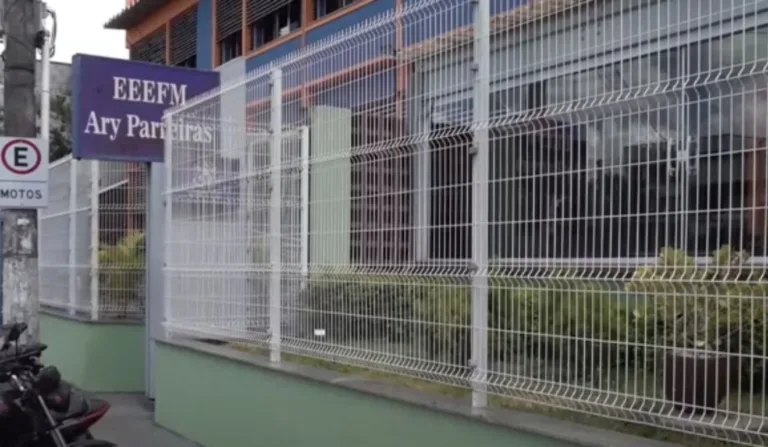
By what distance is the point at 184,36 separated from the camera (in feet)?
85.8

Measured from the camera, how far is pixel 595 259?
461 centimetres

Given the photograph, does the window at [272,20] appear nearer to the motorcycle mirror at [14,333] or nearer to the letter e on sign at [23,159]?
the letter e on sign at [23,159]

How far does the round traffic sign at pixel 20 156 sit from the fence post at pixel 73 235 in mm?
3942

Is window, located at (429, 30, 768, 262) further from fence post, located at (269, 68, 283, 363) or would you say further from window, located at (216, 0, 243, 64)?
window, located at (216, 0, 243, 64)

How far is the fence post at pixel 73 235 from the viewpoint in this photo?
1330 centimetres

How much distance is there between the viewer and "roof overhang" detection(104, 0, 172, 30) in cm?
2728

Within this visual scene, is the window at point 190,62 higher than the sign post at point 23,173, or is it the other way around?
the window at point 190,62

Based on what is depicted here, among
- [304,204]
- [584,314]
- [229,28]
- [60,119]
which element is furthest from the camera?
[60,119]

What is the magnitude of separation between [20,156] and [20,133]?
28cm

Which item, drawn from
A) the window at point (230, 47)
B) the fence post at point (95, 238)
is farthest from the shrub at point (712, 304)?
the window at point (230, 47)

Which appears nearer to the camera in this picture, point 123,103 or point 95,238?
point 123,103

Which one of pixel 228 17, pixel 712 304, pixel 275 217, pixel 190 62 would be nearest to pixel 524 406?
pixel 712 304

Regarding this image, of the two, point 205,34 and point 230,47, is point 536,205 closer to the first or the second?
point 230,47

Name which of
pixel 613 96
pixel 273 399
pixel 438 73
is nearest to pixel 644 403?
pixel 613 96
